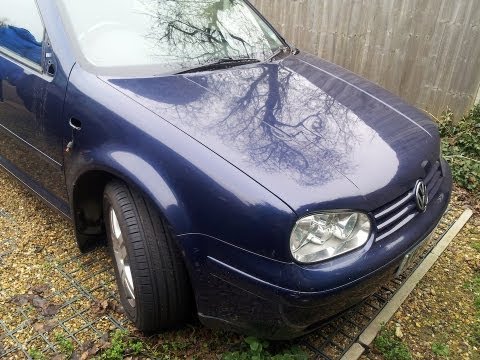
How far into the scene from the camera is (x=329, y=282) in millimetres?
1689

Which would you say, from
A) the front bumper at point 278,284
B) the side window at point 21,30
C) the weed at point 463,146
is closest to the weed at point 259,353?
the front bumper at point 278,284

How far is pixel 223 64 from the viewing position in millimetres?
2555

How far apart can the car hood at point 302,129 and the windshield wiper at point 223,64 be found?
68mm

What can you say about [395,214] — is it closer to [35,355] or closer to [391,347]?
[391,347]

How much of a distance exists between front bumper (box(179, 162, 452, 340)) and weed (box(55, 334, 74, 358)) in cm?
73

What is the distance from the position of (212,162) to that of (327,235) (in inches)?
21.1

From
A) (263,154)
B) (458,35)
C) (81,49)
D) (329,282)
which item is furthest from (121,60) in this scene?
(458,35)

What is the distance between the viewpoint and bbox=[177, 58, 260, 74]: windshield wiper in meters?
2.42

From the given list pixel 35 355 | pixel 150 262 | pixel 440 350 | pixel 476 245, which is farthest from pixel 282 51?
pixel 35 355

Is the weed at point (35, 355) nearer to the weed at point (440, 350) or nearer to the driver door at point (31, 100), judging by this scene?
the driver door at point (31, 100)

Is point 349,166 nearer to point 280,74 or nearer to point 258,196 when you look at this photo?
point 258,196

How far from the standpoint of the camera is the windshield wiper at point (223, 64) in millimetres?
2420

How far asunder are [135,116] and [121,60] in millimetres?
548

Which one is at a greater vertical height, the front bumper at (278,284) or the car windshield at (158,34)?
the car windshield at (158,34)
